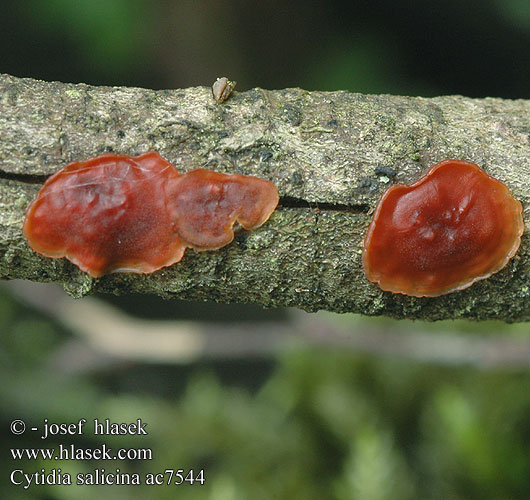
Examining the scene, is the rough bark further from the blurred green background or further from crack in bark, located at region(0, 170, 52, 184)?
the blurred green background

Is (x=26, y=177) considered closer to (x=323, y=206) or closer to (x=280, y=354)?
(x=323, y=206)

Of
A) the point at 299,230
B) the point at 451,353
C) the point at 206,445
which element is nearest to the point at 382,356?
the point at 451,353

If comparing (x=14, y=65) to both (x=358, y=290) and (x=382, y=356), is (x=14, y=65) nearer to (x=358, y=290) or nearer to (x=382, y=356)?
(x=382, y=356)

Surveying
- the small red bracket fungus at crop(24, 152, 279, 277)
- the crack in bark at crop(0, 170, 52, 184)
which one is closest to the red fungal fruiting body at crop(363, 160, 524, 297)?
the small red bracket fungus at crop(24, 152, 279, 277)

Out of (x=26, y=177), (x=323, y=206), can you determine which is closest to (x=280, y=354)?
(x=323, y=206)

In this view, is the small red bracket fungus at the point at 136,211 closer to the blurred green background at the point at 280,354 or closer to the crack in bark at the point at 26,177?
the crack in bark at the point at 26,177
